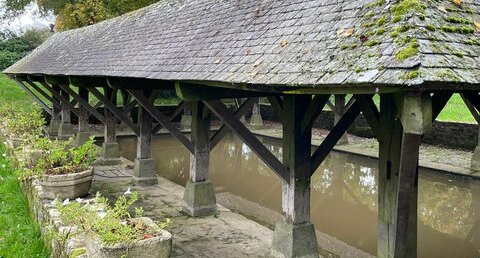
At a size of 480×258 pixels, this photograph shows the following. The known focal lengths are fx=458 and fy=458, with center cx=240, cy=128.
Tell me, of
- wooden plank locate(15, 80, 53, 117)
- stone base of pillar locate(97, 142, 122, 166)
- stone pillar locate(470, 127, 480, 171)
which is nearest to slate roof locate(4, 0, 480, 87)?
stone base of pillar locate(97, 142, 122, 166)

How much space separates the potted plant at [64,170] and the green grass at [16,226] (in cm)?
54

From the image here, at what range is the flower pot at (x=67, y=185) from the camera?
20.8 ft

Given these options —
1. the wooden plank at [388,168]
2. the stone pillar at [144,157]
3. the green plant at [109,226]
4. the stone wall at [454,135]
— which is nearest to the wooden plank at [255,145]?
the wooden plank at [388,168]

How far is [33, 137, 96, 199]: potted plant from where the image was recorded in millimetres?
6387

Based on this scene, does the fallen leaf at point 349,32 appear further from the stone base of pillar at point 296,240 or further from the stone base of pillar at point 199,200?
the stone base of pillar at point 199,200

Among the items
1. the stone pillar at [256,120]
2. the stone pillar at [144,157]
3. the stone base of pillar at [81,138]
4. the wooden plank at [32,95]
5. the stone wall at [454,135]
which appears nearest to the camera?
the stone pillar at [144,157]

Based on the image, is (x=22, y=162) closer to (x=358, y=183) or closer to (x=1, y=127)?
(x=1, y=127)

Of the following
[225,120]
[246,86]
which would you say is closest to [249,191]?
[225,120]

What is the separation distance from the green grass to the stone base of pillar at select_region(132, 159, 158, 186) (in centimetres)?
221

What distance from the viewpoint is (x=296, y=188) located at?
5.11m

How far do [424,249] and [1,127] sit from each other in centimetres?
1067

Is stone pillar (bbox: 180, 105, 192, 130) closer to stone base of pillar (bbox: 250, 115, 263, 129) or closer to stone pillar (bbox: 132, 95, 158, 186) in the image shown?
stone base of pillar (bbox: 250, 115, 263, 129)

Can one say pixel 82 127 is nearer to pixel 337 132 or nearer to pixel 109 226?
pixel 337 132

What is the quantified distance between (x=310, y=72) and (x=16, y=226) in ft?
15.4
